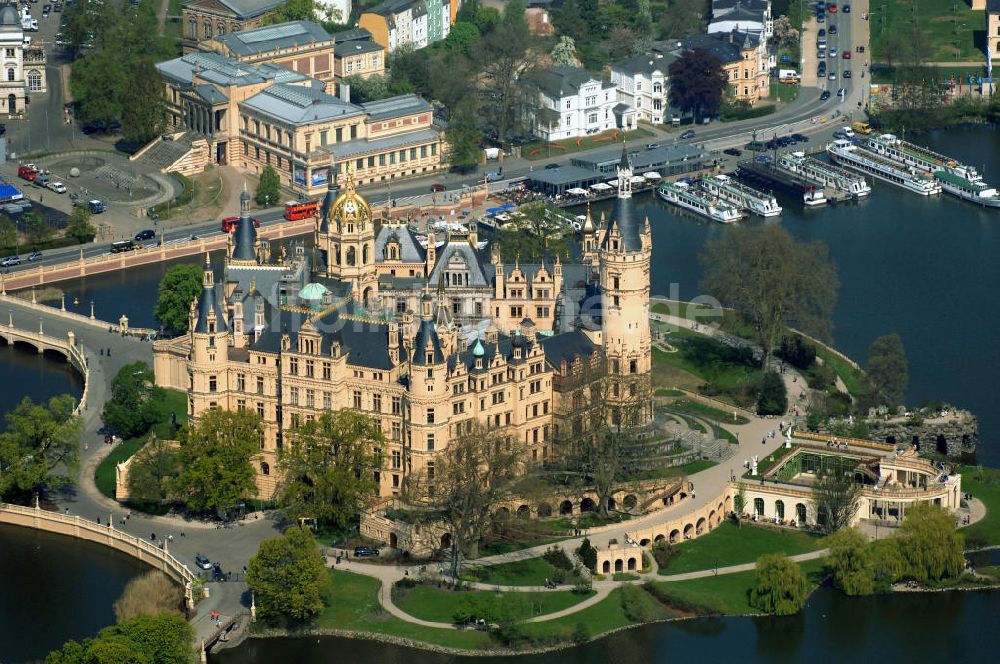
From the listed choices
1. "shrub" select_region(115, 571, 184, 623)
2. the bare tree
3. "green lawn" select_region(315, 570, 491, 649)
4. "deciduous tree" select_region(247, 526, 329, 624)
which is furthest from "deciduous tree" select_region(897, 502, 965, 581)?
"shrub" select_region(115, 571, 184, 623)

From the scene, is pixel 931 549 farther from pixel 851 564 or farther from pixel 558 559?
pixel 558 559

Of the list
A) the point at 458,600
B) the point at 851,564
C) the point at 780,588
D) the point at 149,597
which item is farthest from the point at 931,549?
the point at 149,597

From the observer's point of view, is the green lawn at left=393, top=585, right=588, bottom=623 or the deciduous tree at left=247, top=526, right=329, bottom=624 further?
the green lawn at left=393, top=585, right=588, bottom=623

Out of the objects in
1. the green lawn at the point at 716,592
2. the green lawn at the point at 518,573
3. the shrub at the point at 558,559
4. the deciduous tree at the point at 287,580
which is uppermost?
the deciduous tree at the point at 287,580

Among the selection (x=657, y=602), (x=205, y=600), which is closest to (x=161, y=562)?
(x=205, y=600)

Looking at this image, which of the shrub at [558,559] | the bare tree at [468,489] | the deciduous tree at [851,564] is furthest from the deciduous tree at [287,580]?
the deciduous tree at [851,564]

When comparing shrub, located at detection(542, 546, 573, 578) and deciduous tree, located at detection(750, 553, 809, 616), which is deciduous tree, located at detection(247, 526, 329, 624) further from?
deciduous tree, located at detection(750, 553, 809, 616)

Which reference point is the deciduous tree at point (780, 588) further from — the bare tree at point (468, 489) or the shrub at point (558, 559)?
the bare tree at point (468, 489)
